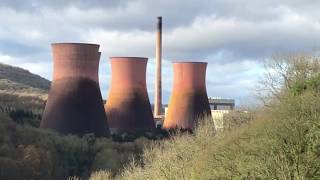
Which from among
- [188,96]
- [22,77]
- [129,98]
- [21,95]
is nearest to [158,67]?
[188,96]

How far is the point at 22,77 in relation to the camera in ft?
285

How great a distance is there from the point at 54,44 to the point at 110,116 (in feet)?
30.1

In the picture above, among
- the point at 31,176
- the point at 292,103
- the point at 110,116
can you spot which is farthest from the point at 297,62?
the point at 110,116

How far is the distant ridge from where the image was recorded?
82.3 m

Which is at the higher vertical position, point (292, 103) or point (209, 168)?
point (292, 103)

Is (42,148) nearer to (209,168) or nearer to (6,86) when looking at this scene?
(209,168)

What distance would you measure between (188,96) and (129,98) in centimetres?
350

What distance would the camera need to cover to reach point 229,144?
15.5 metres

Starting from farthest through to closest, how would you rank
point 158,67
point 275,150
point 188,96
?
point 158,67
point 188,96
point 275,150

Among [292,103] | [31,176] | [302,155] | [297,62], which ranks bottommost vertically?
[31,176]

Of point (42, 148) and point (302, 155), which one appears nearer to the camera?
point (302, 155)

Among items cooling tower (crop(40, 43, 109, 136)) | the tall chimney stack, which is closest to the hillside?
the tall chimney stack

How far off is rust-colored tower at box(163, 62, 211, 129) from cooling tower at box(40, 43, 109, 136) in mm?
6262

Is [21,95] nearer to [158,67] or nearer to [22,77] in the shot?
[22,77]
